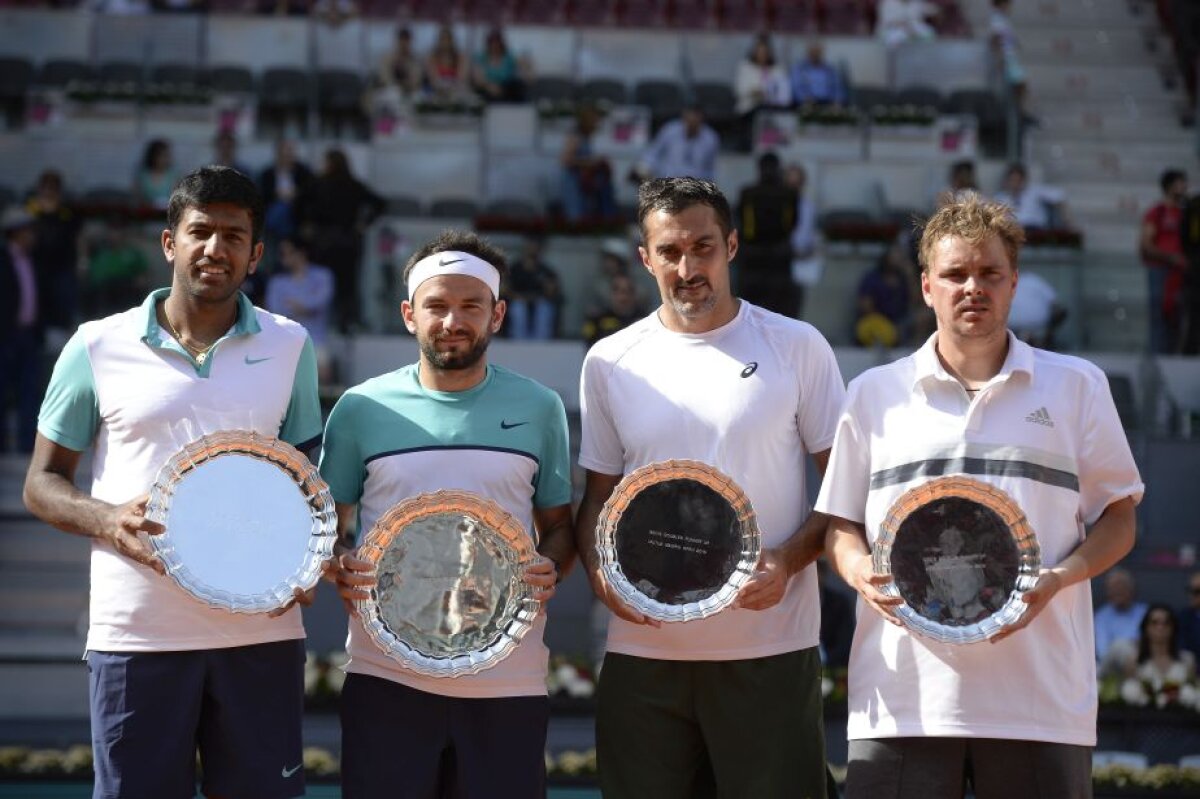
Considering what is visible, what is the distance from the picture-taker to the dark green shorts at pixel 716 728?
4.40m

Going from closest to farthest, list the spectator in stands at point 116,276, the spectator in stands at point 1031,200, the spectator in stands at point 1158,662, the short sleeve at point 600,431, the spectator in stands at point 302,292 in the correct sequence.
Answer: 1. the short sleeve at point 600,431
2. the spectator in stands at point 1158,662
3. the spectator in stands at point 302,292
4. the spectator in stands at point 116,276
5. the spectator in stands at point 1031,200

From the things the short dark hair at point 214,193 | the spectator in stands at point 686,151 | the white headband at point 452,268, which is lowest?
the white headband at point 452,268

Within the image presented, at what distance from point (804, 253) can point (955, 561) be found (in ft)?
27.7

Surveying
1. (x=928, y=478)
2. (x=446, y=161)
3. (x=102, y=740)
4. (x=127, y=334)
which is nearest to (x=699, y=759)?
(x=928, y=478)

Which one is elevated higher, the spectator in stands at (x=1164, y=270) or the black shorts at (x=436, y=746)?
the spectator in stands at (x=1164, y=270)

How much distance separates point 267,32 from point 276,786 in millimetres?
13883

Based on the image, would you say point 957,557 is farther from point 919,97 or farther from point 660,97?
point 660,97

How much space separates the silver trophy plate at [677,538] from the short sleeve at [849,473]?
0.20m

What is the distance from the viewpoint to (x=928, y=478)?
4.09 meters

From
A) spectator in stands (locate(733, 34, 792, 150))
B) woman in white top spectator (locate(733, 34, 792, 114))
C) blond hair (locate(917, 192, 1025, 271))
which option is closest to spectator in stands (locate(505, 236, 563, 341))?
spectator in stands (locate(733, 34, 792, 150))

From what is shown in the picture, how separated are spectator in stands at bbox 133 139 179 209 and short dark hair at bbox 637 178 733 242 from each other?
30.8 ft

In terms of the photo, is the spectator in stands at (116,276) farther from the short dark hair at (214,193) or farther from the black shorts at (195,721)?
the black shorts at (195,721)

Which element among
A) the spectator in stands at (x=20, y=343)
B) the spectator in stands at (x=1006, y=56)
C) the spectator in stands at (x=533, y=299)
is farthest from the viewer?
the spectator in stands at (x=1006, y=56)

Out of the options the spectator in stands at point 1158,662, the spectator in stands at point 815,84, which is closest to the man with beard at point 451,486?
the spectator in stands at point 1158,662
